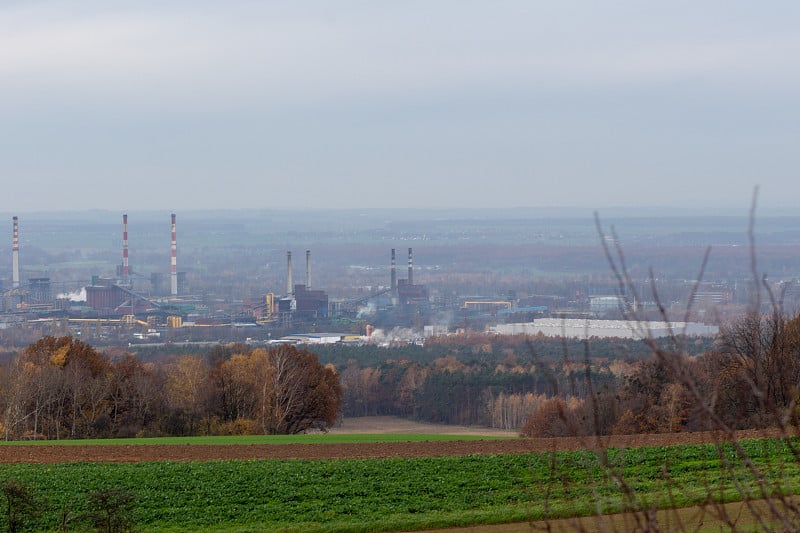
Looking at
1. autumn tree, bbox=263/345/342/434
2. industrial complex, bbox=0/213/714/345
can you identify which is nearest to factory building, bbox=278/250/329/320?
industrial complex, bbox=0/213/714/345

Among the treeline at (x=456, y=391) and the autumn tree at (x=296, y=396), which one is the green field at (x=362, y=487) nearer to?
the autumn tree at (x=296, y=396)

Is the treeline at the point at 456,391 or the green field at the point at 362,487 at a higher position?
the green field at the point at 362,487

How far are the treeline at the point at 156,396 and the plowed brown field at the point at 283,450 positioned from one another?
967 centimetres

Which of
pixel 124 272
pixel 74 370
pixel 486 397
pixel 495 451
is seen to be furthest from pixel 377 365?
pixel 124 272

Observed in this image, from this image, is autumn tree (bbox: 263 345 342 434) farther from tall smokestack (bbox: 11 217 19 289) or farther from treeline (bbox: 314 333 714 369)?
tall smokestack (bbox: 11 217 19 289)

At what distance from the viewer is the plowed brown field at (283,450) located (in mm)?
21797

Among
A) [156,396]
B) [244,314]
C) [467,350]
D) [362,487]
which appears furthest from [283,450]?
[244,314]

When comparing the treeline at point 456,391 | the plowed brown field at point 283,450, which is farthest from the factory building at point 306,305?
the plowed brown field at point 283,450

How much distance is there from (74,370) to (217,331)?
234 ft

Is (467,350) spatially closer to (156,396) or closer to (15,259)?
(156,396)

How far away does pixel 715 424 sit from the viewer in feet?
11.6

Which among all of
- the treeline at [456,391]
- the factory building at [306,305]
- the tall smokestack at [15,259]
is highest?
the tall smokestack at [15,259]

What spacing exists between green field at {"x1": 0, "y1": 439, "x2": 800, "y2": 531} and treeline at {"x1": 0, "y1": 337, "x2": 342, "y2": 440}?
1455cm

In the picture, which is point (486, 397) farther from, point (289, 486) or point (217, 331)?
point (217, 331)
